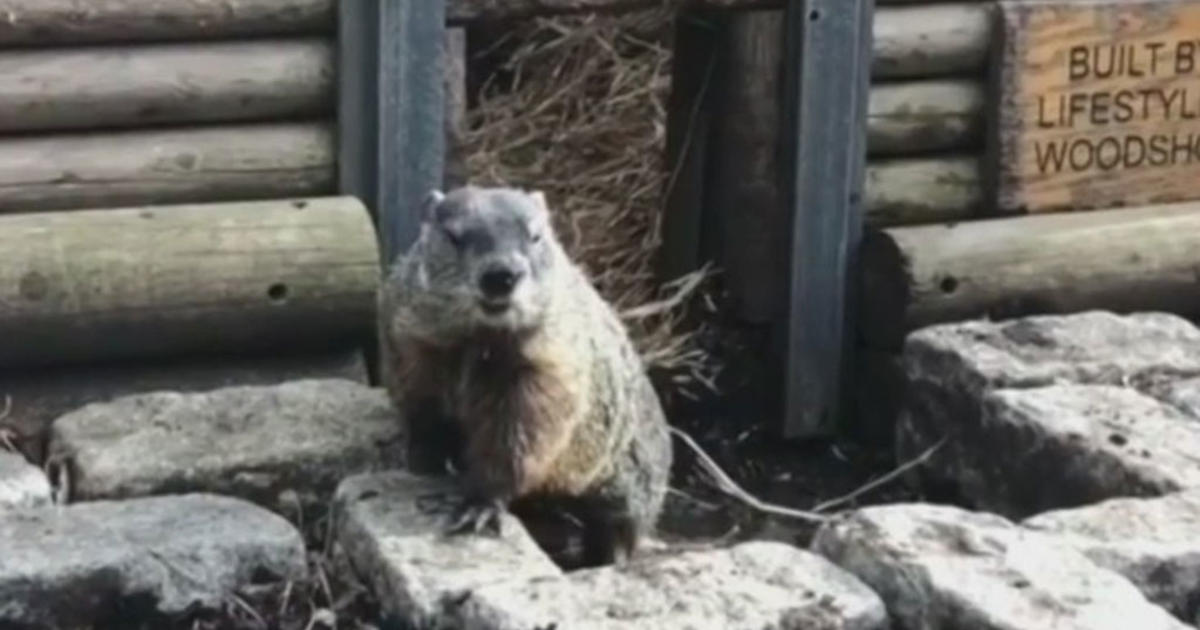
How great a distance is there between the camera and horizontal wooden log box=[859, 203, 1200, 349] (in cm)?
635

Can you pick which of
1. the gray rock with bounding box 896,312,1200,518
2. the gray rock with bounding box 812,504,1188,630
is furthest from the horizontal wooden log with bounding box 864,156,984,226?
the gray rock with bounding box 812,504,1188,630

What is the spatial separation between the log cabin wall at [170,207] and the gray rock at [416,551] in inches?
37.4

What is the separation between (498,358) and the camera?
16.0 ft

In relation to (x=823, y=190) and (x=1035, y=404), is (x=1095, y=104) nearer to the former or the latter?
(x=823, y=190)

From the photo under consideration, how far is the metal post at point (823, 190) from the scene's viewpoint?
6.21 metres

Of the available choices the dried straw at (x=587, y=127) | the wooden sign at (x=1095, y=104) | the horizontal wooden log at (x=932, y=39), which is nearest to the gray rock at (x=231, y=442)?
the horizontal wooden log at (x=932, y=39)

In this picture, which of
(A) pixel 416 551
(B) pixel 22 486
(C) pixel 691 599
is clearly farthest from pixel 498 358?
(B) pixel 22 486

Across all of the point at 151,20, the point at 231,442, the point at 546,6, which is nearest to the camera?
the point at 231,442

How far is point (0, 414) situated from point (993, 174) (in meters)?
2.45

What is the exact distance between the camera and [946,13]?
646cm

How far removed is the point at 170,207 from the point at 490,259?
1286 mm

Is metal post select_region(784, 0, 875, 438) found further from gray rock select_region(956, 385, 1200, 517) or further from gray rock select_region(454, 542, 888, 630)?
gray rock select_region(454, 542, 888, 630)

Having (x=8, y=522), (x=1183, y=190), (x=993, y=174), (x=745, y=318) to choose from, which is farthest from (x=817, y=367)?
(x=8, y=522)

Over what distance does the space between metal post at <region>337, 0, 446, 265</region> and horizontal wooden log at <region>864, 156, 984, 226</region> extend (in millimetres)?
1156
